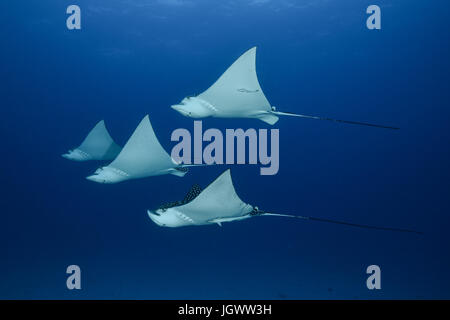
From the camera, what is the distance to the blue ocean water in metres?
14.3

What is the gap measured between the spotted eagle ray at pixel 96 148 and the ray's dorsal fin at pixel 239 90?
2.72 m

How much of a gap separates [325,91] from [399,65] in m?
4.50

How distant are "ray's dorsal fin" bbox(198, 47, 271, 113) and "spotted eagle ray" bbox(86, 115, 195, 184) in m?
1.01

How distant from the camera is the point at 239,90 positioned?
5.60 meters

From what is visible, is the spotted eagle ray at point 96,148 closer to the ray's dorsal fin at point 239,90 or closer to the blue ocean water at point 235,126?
the ray's dorsal fin at point 239,90

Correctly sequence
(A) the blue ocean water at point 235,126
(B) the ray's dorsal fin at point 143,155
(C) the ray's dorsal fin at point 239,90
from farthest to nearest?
(A) the blue ocean water at point 235,126 < (C) the ray's dorsal fin at point 239,90 < (B) the ray's dorsal fin at point 143,155

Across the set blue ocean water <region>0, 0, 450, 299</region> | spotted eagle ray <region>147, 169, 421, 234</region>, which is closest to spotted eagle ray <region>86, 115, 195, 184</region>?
spotted eagle ray <region>147, 169, 421, 234</region>

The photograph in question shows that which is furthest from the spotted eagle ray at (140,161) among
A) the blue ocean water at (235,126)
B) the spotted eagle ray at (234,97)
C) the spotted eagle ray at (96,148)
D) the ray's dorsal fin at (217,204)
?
the blue ocean water at (235,126)

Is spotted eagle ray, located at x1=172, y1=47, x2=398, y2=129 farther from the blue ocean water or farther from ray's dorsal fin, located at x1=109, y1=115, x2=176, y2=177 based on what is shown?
the blue ocean water

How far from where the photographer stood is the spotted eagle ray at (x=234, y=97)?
17.8 ft

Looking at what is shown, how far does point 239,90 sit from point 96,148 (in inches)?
137

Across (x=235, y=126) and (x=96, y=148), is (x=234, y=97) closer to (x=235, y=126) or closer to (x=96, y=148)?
(x=96, y=148)

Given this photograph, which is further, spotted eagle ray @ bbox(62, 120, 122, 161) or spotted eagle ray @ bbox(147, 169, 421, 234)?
spotted eagle ray @ bbox(62, 120, 122, 161)

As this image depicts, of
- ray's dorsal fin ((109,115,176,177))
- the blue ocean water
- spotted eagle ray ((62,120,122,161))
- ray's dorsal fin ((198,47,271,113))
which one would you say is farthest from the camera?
the blue ocean water
